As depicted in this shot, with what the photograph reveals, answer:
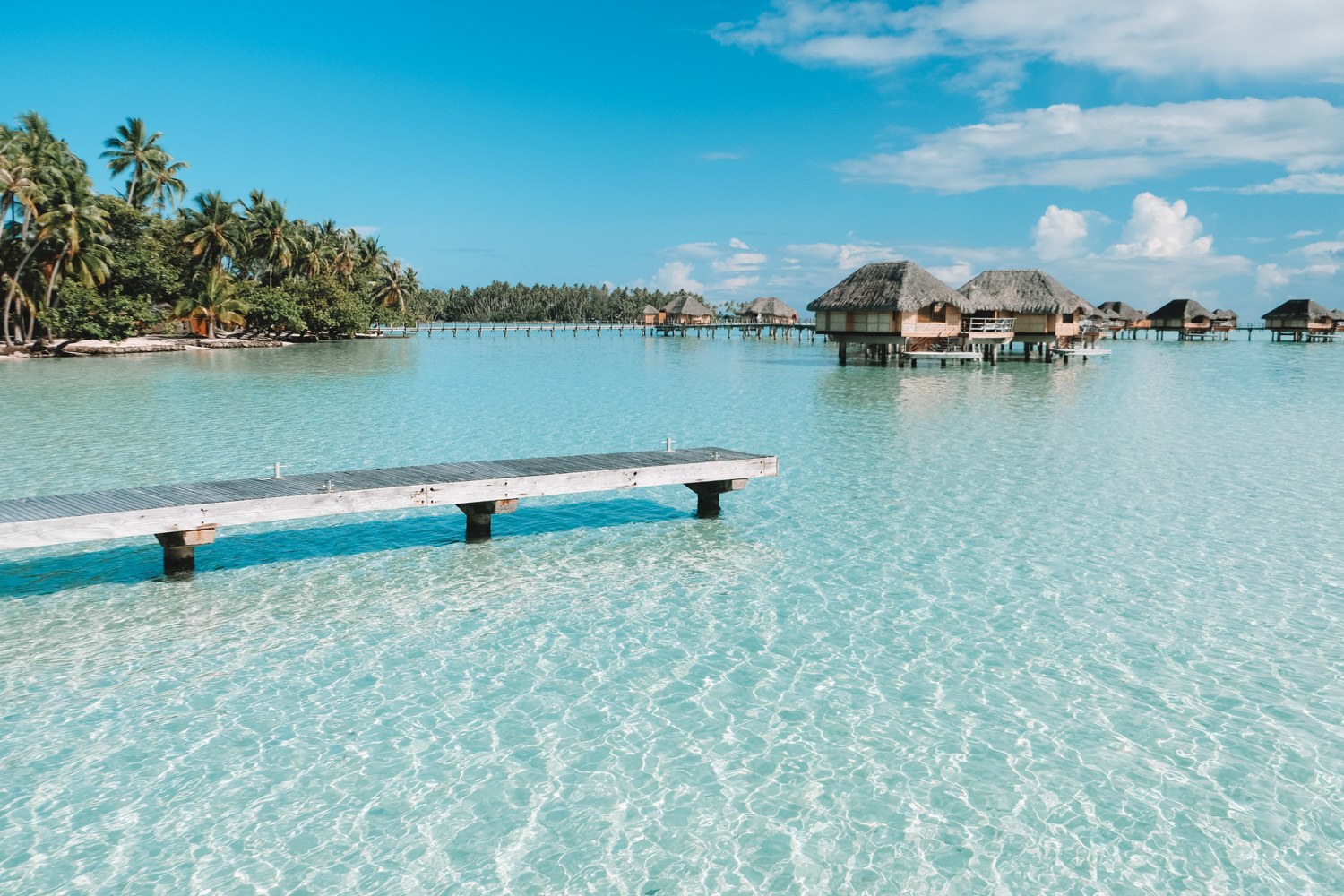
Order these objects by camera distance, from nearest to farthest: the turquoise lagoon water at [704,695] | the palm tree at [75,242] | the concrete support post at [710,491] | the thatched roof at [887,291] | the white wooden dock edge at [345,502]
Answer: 1. the turquoise lagoon water at [704,695]
2. the white wooden dock edge at [345,502]
3. the concrete support post at [710,491]
4. the palm tree at [75,242]
5. the thatched roof at [887,291]

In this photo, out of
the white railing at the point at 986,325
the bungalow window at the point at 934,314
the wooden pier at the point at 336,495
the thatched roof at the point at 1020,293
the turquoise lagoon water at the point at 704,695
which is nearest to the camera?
the turquoise lagoon water at the point at 704,695

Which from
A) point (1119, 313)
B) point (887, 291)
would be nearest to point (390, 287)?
point (887, 291)

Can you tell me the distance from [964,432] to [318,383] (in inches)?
877

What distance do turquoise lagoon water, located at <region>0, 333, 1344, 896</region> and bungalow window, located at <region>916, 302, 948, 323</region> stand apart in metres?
30.4

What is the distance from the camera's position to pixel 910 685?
6758 mm

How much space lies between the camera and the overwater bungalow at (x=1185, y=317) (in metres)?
84.6

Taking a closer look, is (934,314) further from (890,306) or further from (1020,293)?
(1020,293)

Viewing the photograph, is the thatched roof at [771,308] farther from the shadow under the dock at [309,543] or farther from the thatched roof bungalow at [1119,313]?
the shadow under the dock at [309,543]

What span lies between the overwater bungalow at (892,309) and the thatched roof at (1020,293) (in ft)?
10.8

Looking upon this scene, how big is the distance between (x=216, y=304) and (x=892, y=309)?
3966 cm

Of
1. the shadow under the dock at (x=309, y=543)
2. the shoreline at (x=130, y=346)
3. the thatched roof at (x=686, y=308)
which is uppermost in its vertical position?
the thatched roof at (x=686, y=308)

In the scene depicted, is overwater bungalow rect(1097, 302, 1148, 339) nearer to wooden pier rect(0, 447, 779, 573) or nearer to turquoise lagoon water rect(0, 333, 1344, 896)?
turquoise lagoon water rect(0, 333, 1344, 896)

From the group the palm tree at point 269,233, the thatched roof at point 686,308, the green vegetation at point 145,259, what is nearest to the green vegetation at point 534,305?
the thatched roof at point 686,308

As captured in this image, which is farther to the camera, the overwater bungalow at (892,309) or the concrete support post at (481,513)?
the overwater bungalow at (892,309)
